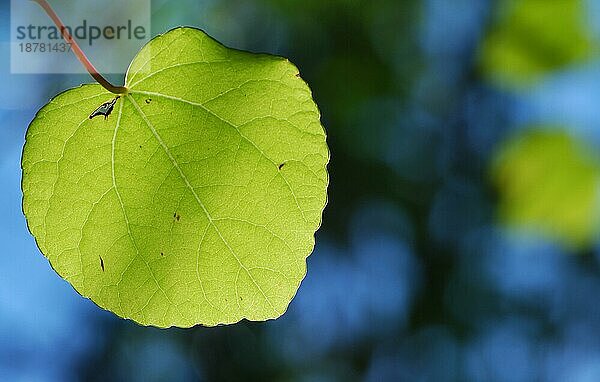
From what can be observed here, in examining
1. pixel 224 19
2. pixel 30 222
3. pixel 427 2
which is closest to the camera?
pixel 30 222

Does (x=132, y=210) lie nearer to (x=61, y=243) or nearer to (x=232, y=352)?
(x=61, y=243)

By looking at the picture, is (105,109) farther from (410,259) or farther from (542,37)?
(410,259)

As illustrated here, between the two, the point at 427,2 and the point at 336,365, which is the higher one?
the point at 427,2

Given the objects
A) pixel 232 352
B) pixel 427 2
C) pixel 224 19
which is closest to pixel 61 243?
pixel 224 19

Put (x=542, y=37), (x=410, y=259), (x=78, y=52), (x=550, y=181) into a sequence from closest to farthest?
(x=78, y=52), (x=542, y=37), (x=550, y=181), (x=410, y=259)

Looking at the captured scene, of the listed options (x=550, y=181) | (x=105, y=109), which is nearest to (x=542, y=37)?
(x=550, y=181)
